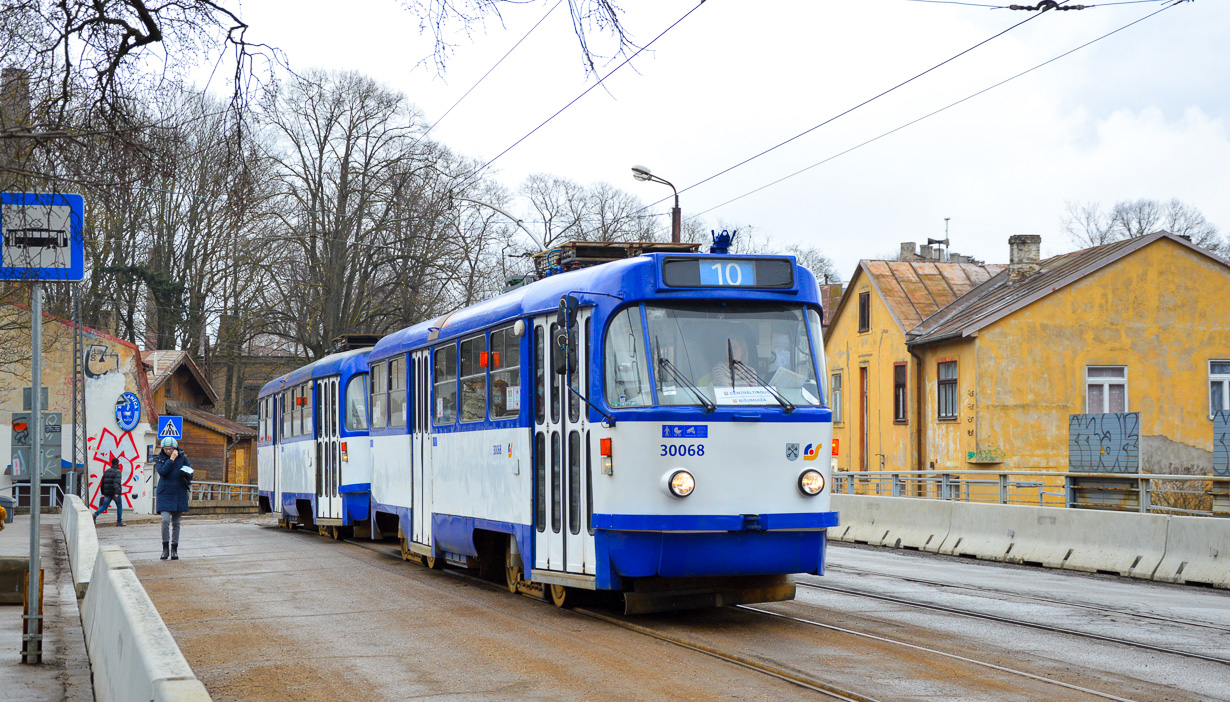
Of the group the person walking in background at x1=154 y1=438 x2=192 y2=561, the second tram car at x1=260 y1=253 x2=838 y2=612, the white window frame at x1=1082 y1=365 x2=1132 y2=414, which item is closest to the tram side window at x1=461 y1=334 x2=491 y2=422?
the second tram car at x1=260 y1=253 x2=838 y2=612

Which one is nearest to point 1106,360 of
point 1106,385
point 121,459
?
point 1106,385

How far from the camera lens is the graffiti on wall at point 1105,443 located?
26.7 metres

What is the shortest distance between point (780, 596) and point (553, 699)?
12.6 ft

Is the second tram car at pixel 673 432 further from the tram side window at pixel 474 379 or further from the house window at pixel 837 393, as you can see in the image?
the house window at pixel 837 393

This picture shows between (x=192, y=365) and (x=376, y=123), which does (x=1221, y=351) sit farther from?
(x=192, y=365)

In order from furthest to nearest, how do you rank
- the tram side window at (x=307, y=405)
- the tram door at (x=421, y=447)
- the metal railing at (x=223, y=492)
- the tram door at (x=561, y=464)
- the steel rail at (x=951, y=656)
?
the metal railing at (x=223, y=492), the tram side window at (x=307, y=405), the tram door at (x=421, y=447), the tram door at (x=561, y=464), the steel rail at (x=951, y=656)

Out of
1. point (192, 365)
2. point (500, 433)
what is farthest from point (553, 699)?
point (192, 365)

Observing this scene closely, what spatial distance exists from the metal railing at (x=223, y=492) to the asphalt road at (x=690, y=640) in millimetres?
39932

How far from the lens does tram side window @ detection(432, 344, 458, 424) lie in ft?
47.8

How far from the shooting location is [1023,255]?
37.7 m

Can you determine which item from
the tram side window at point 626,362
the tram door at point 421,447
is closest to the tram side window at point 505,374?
the tram side window at point 626,362

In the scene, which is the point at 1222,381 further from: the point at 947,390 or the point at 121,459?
the point at 121,459

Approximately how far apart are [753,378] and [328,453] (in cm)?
1389

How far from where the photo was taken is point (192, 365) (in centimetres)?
5594
